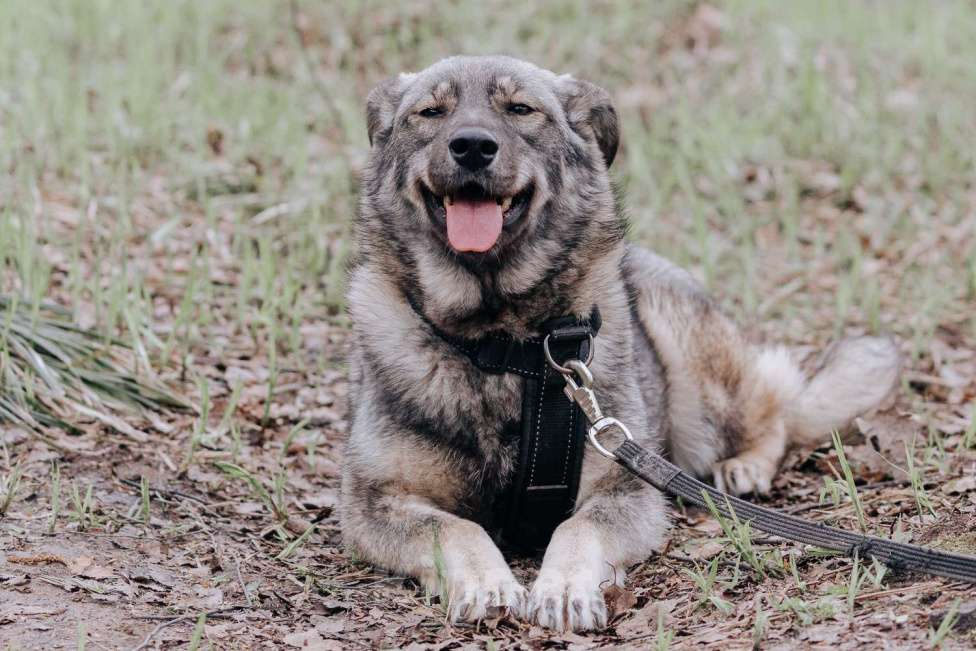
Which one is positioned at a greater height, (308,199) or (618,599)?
(308,199)

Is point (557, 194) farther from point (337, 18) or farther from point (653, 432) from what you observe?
point (337, 18)

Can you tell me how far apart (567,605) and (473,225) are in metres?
1.21

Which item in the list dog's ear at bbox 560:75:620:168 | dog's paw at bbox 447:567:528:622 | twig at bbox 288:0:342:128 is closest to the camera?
dog's paw at bbox 447:567:528:622

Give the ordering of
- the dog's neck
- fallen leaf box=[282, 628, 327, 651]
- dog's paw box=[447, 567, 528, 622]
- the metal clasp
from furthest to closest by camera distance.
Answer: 1. the dog's neck
2. the metal clasp
3. dog's paw box=[447, 567, 528, 622]
4. fallen leaf box=[282, 628, 327, 651]

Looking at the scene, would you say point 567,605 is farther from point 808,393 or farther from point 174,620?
point 808,393

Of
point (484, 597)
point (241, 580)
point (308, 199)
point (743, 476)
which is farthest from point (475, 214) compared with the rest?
point (308, 199)

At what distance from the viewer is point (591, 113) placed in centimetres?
389

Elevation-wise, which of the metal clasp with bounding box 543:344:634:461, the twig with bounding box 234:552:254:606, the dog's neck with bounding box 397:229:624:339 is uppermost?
the dog's neck with bounding box 397:229:624:339

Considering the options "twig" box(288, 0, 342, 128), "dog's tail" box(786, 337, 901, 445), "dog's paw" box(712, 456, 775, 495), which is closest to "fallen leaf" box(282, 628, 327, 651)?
"dog's paw" box(712, 456, 775, 495)

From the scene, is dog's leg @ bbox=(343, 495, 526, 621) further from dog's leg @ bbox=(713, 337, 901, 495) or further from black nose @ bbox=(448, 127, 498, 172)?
dog's leg @ bbox=(713, 337, 901, 495)

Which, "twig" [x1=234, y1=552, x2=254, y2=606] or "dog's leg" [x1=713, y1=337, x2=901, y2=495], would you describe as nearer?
"twig" [x1=234, y1=552, x2=254, y2=606]

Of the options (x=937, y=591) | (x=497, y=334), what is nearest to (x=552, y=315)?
(x=497, y=334)

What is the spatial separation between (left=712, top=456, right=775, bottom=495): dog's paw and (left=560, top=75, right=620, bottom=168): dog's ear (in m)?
1.47

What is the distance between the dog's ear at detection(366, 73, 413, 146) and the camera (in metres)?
3.95
